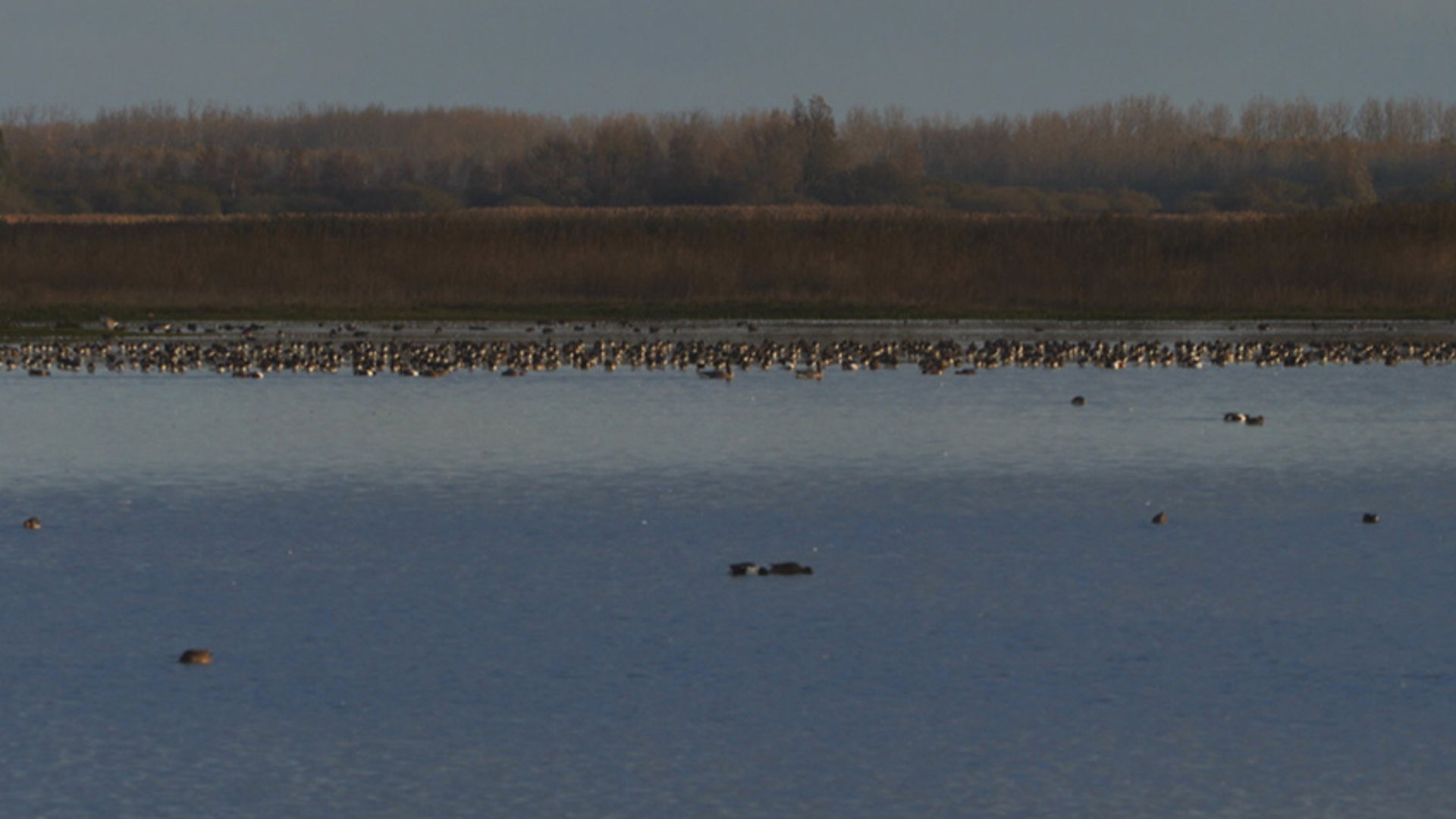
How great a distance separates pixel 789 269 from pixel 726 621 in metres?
37.2

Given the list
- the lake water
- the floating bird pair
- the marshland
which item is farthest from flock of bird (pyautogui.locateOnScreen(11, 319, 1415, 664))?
the floating bird pair

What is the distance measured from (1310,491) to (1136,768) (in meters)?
7.97

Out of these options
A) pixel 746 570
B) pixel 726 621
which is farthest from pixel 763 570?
pixel 726 621

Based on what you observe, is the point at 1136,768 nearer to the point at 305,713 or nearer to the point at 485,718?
the point at 485,718

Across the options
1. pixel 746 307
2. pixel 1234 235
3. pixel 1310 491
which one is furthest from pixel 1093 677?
pixel 1234 235

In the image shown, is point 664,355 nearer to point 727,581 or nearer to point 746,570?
point 746,570

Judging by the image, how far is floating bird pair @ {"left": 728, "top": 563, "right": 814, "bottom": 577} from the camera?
37.1 feet

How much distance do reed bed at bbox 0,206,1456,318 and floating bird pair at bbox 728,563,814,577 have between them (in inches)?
1272

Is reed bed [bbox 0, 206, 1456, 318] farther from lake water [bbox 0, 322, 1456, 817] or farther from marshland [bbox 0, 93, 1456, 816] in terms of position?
lake water [bbox 0, 322, 1456, 817]

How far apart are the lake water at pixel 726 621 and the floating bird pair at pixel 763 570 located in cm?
11

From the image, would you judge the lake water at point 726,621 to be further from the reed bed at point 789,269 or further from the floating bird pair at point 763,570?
the reed bed at point 789,269

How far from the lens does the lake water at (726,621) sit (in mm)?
7219

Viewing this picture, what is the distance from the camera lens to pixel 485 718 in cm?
802

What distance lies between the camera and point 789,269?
1847 inches
